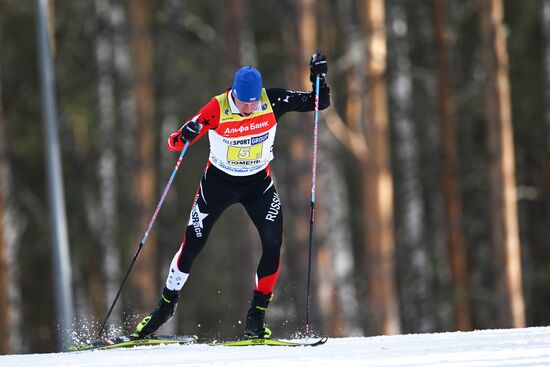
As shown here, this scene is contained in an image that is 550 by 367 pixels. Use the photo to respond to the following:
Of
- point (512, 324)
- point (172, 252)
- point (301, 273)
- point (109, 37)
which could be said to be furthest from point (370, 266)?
point (172, 252)

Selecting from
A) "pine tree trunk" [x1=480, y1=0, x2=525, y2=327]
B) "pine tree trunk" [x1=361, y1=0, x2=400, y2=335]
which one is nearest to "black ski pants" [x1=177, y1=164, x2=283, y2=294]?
"pine tree trunk" [x1=361, y1=0, x2=400, y2=335]

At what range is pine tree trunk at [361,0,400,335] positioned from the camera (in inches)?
635

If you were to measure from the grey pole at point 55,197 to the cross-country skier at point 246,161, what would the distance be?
3.59 metres

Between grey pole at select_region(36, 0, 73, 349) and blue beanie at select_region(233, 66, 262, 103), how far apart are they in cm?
446

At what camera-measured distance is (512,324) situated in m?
17.3

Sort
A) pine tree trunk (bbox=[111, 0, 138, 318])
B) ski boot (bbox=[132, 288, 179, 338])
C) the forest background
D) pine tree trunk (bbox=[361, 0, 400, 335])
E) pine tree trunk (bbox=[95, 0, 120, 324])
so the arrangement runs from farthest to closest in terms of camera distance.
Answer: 1. pine tree trunk (bbox=[95, 0, 120, 324])
2. pine tree trunk (bbox=[111, 0, 138, 318])
3. the forest background
4. pine tree trunk (bbox=[361, 0, 400, 335])
5. ski boot (bbox=[132, 288, 179, 338])

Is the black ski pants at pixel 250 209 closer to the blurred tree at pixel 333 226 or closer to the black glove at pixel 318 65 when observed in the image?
the black glove at pixel 318 65

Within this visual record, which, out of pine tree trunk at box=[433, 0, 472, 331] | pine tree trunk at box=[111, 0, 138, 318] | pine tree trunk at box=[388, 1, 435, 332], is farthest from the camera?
pine tree trunk at box=[388, 1, 435, 332]

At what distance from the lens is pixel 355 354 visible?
7.60 meters

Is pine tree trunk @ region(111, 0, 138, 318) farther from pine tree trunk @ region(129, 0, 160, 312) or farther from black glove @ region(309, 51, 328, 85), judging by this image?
black glove @ region(309, 51, 328, 85)

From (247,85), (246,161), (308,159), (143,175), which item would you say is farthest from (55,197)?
(143,175)

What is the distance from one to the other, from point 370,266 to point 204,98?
760 centimetres

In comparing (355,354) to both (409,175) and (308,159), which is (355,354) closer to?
(308,159)

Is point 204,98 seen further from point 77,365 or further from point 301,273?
point 77,365
